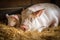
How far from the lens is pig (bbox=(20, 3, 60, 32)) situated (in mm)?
1250

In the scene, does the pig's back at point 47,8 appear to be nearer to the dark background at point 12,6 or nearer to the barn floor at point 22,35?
the dark background at point 12,6

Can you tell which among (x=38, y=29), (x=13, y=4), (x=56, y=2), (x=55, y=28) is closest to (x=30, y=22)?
(x=38, y=29)

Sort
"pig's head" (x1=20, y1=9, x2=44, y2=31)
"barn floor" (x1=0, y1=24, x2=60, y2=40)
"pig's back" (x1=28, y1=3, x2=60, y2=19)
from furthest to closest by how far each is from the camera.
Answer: "pig's back" (x1=28, y1=3, x2=60, y2=19) → "pig's head" (x1=20, y1=9, x2=44, y2=31) → "barn floor" (x1=0, y1=24, x2=60, y2=40)

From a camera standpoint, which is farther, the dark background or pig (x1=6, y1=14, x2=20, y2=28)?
the dark background

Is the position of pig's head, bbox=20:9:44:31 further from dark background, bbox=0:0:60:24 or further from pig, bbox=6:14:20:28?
dark background, bbox=0:0:60:24

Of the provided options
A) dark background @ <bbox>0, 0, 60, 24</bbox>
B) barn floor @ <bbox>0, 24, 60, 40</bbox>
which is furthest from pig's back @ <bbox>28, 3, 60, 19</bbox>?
barn floor @ <bbox>0, 24, 60, 40</bbox>

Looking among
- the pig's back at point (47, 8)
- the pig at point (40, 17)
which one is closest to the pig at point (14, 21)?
the pig at point (40, 17)

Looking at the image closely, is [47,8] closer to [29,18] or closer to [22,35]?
[29,18]

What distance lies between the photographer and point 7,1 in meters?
1.44

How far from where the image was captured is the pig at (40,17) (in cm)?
125

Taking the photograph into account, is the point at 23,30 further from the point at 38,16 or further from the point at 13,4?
the point at 13,4

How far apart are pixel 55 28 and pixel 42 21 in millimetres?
125

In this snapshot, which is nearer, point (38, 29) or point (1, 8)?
point (38, 29)

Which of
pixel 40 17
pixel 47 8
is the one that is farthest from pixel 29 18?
pixel 47 8
